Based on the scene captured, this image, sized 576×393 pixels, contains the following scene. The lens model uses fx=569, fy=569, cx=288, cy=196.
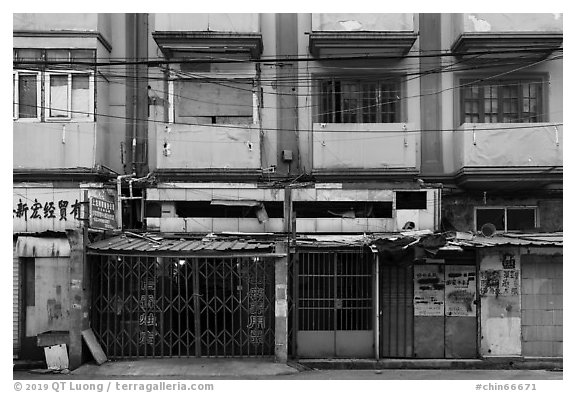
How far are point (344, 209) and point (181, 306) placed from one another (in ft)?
13.9

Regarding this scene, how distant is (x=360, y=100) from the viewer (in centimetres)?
1335

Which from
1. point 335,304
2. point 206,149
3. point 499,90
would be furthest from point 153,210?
point 499,90

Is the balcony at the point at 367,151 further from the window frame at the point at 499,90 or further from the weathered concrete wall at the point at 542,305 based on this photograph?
the weathered concrete wall at the point at 542,305

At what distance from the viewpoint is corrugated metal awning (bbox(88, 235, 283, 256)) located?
10844 mm

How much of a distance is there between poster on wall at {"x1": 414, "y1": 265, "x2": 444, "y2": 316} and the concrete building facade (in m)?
0.03

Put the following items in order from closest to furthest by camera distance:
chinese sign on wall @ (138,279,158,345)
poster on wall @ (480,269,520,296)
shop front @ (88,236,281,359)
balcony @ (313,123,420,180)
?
shop front @ (88,236,281,359) → chinese sign on wall @ (138,279,158,345) → poster on wall @ (480,269,520,296) → balcony @ (313,123,420,180)

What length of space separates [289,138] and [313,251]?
2.95 metres

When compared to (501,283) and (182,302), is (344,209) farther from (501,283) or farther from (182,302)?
(182,302)

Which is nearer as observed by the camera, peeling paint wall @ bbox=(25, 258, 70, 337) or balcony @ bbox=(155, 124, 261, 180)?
peeling paint wall @ bbox=(25, 258, 70, 337)

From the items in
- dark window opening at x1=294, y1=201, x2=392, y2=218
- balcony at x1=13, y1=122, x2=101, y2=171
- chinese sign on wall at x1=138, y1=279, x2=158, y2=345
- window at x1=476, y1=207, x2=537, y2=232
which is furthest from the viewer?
window at x1=476, y1=207, x2=537, y2=232

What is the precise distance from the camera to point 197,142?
496 inches

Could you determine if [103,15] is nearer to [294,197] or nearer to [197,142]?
[197,142]

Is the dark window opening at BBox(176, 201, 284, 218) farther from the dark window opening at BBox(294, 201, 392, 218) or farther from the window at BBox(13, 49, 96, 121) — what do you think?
the window at BBox(13, 49, 96, 121)

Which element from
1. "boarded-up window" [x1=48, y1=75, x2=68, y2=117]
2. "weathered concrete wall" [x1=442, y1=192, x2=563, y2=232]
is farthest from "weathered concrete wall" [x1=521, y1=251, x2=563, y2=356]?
"boarded-up window" [x1=48, y1=75, x2=68, y2=117]
